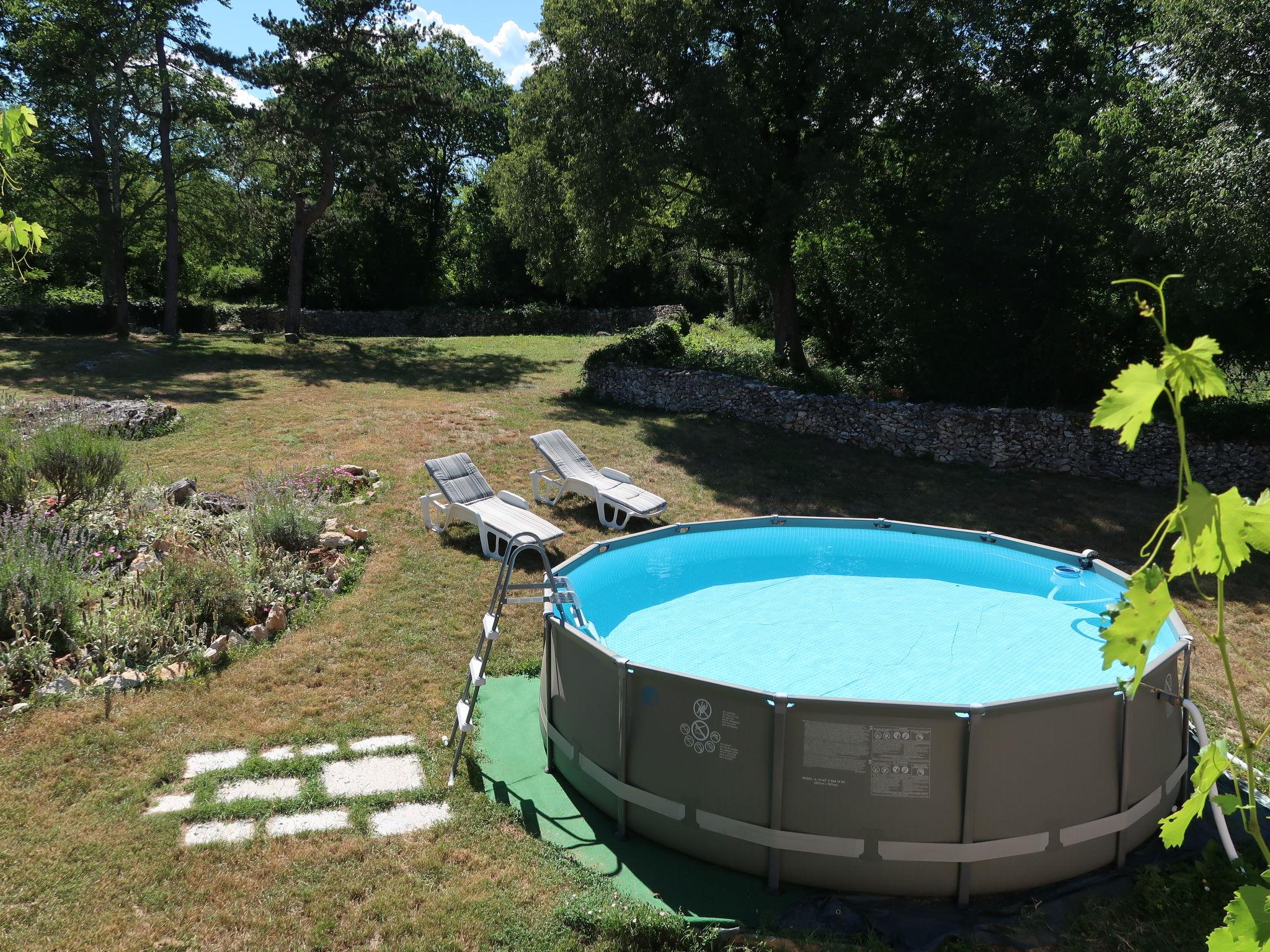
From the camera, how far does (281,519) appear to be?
867 cm

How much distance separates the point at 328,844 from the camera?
4.82 meters

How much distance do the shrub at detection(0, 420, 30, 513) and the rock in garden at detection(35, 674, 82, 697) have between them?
3091 millimetres

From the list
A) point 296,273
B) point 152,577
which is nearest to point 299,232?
point 296,273

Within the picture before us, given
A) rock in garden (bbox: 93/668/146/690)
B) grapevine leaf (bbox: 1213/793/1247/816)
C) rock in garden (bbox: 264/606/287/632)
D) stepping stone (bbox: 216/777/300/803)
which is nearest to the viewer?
grapevine leaf (bbox: 1213/793/1247/816)

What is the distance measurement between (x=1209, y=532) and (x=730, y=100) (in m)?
14.6

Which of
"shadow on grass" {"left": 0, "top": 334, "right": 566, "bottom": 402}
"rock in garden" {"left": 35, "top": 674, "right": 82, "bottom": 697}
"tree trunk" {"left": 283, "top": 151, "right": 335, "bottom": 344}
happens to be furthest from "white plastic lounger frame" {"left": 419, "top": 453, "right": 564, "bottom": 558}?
"tree trunk" {"left": 283, "top": 151, "right": 335, "bottom": 344}

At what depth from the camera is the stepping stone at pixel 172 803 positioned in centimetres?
506

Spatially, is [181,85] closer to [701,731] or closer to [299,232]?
[299,232]

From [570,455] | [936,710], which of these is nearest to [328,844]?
[936,710]

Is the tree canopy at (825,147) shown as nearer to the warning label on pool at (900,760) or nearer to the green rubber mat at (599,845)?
the warning label on pool at (900,760)

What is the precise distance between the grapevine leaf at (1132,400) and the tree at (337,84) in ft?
77.7

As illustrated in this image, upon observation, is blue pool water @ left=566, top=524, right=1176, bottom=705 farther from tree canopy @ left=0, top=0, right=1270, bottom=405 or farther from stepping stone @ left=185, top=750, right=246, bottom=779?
tree canopy @ left=0, top=0, right=1270, bottom=405

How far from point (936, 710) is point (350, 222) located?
110 ft

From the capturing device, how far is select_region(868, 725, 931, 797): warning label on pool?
14.1 ft
